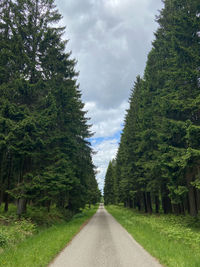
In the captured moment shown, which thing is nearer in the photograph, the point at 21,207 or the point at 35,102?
the point at 21,207

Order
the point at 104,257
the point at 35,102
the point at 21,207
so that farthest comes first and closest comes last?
1. the point at 35,102
2. the point at 21,207
3. the point at 104,257

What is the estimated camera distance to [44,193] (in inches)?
615

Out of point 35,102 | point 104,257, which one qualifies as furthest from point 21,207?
point 104,257

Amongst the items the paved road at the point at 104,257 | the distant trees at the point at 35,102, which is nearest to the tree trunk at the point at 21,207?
the distant trees at the point at 35,102

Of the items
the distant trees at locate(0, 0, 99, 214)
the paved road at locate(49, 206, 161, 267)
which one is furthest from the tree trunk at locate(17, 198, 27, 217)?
the paved road at locate(49, 206, 161, 267)

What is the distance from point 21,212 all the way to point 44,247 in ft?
24.9

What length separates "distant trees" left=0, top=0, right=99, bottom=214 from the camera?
13234 mm

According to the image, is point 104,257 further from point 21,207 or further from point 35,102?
point 35,102

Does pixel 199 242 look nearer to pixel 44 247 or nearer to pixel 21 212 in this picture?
pixel 44 247

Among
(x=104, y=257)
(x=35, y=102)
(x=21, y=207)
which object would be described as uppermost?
(x=35, y=102)

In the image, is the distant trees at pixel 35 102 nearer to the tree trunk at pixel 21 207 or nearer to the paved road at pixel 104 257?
the tree trunk at pixel 21 207

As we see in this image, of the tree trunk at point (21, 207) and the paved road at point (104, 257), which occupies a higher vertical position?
the tree trunk at point (21, 207)

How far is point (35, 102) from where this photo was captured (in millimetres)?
15781

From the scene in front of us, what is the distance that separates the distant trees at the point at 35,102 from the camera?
13.2 m
